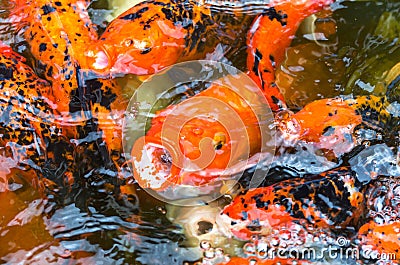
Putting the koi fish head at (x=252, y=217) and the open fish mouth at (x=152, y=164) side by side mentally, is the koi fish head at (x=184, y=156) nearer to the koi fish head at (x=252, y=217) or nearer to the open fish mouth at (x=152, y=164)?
the open fish mouth at (x=152, y=164)

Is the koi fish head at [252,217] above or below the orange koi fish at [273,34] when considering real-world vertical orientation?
below

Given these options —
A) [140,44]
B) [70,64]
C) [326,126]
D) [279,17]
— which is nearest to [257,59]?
[279,17]

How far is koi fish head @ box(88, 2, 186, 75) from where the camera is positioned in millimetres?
2666

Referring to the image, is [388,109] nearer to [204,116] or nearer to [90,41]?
[204,116]

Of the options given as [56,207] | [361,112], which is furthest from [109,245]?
[361,112]

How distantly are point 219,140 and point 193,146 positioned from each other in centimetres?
15

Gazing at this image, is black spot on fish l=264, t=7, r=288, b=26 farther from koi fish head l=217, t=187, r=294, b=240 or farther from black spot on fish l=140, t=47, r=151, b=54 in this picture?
koi fish head l=217, t=187, r=294, b=240

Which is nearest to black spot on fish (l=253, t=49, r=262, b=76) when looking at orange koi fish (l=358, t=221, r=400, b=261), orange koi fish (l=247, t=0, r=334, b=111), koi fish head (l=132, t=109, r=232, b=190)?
orange koi fish (l=247, t=0, r=334, b=111)

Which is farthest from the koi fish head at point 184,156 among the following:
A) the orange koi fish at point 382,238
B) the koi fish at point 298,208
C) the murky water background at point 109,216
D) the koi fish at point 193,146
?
the orange koi fish at point 382,238

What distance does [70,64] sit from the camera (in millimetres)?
2637

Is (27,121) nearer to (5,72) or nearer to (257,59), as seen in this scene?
(5,72)

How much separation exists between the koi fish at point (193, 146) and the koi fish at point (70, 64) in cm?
21

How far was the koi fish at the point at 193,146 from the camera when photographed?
2406mm

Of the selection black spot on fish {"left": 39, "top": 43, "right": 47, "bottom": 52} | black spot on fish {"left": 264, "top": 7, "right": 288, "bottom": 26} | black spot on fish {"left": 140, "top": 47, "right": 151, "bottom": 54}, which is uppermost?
black spot on fish {"left": 264, "top": 7, "right": 288, "bottom": 26}
